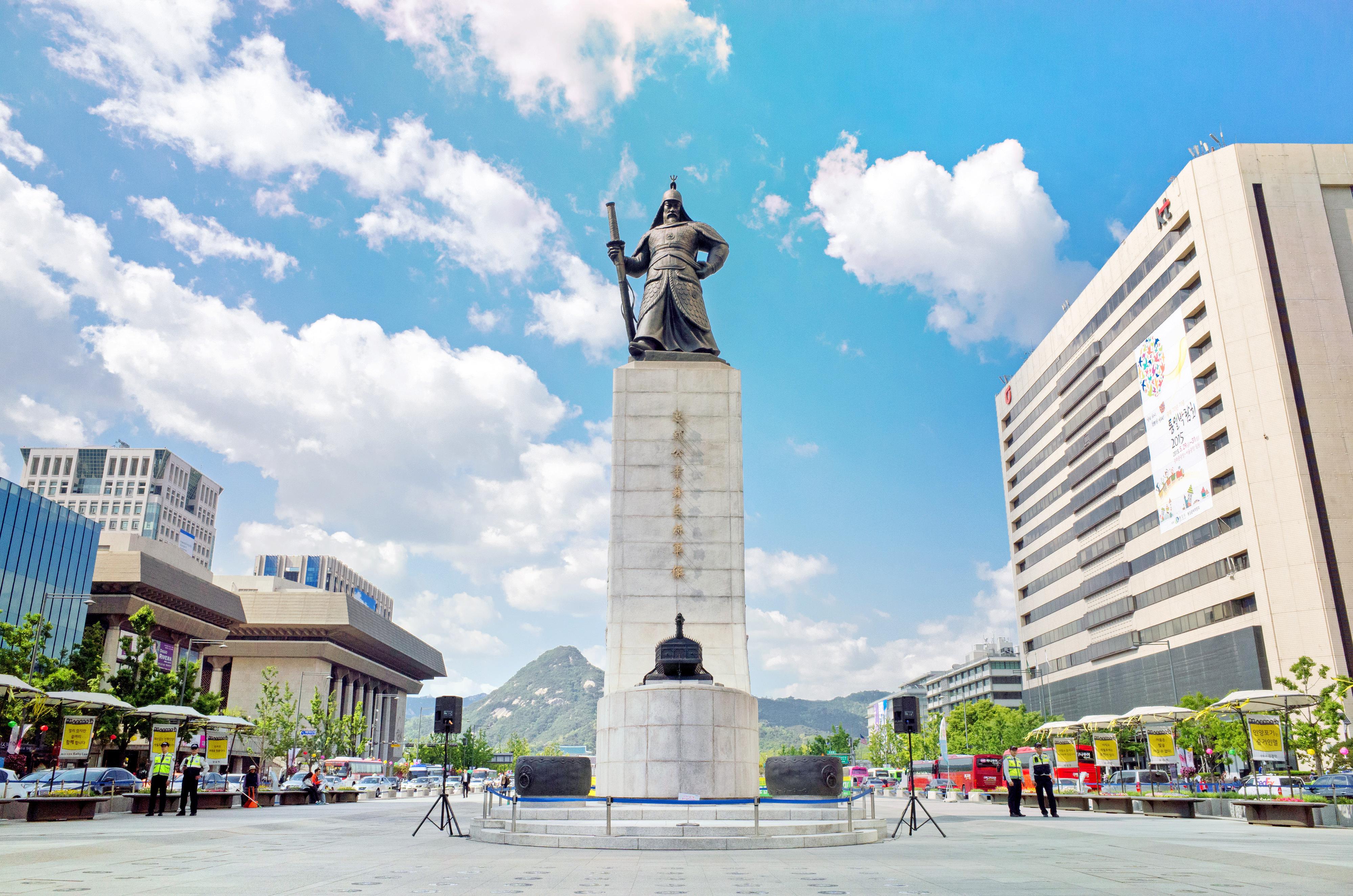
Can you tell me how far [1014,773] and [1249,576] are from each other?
3627 cm

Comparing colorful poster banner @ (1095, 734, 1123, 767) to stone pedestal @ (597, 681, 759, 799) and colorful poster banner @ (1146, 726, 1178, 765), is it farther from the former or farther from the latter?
stone pedestal @ (597, 681, 759, 799)

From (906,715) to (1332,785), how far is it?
2009 cm

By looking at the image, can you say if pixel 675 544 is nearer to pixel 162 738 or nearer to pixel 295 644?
pixel 162 738

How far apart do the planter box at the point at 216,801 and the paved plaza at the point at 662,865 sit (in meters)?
9.95

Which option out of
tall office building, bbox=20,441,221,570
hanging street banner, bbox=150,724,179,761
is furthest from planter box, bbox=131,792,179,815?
tall office building, bbox=20,441,221,570

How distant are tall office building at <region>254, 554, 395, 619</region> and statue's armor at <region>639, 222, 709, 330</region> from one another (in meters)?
159

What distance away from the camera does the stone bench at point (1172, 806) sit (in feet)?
86.6

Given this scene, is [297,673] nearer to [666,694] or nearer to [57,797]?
[57,797]

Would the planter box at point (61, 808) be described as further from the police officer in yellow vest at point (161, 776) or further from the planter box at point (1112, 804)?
the planter box at point (1112, 804)

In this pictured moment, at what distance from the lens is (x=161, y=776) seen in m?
24.5

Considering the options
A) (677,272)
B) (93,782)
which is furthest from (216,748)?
(677,272)

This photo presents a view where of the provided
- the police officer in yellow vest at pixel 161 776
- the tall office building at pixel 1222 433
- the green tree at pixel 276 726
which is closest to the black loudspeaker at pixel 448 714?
the police officer in yellow vest at pixel 161 776

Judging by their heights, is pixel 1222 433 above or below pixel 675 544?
above

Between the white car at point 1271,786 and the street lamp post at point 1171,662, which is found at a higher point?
the street lamp post at point 1171,662
